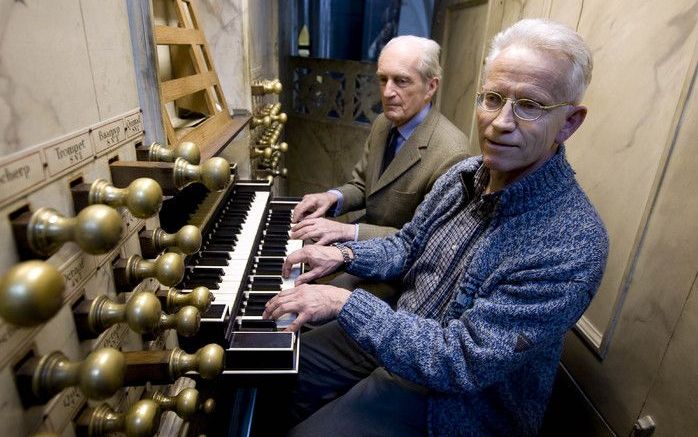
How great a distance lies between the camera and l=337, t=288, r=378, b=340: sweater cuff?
3.70 ft

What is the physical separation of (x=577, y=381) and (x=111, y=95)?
1.67 meters

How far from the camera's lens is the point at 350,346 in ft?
5.06

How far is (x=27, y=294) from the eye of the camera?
40cm

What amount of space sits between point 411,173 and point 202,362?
1496 mm

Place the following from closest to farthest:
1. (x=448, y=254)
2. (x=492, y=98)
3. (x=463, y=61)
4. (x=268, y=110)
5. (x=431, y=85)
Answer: (x=492, y=98) → (x=448, y=254) → (x=431, y=85) → (x=268, y=110) → (x=463, y=61)

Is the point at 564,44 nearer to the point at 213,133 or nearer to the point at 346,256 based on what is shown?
the point at 346,256

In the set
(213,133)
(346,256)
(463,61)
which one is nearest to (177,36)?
(213,133)

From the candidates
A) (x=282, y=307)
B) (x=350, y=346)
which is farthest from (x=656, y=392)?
(x=282, y=307)

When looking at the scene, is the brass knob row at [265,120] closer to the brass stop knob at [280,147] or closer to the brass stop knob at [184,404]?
the brass stop knob at [280,147]

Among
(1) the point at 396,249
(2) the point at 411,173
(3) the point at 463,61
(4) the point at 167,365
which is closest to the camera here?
(4) the point at 167,365

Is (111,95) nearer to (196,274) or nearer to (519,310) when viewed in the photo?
(196,274)

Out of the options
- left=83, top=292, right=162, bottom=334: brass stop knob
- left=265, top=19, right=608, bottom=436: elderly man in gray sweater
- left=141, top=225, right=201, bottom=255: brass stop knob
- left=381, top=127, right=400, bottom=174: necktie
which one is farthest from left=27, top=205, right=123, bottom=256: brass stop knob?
left=381, top=127, right=400, bottom=174: necktie

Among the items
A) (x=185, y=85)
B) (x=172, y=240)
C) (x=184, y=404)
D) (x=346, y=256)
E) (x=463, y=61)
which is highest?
(x=463, y=61)

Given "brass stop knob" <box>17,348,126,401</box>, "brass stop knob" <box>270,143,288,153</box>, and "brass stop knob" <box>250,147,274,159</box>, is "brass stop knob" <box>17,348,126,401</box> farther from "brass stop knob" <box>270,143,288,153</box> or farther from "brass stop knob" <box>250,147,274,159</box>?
"brass stop knob" <box>270,143,288,153</box>
